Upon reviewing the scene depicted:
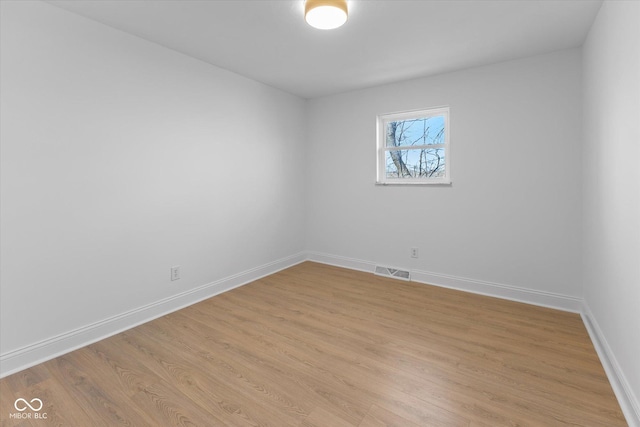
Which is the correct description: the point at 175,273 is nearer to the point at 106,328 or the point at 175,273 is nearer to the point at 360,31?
the point at 106,328

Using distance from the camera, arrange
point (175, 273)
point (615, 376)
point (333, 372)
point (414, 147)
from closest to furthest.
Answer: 1. point (615, 376)
2. point (333, 372)
3. point (175, 273)
4. point (414, 147)

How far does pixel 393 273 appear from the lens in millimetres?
3885

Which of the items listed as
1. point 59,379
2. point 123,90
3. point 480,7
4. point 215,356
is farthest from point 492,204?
point 59,379

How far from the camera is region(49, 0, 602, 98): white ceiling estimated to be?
213cm

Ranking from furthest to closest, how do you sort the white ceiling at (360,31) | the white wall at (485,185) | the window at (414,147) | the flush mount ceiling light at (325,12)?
the window at (414,147) < the white wall at (485,185) < the white ceiling at (360,31) < the flush mount ceiling light at (325,12)

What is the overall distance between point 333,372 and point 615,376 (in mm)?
1688

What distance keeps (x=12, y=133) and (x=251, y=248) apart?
7.76 ft

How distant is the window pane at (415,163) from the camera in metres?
3.67

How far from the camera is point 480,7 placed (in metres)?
2.13

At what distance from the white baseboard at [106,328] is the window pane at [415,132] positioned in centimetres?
257

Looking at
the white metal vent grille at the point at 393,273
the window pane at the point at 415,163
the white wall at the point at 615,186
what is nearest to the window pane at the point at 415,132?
the window pane at the point at 415,163

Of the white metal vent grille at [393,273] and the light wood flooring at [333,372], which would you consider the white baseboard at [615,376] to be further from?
the white metal vent grille at [393,273]

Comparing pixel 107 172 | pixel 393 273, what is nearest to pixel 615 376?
pixel 393 273

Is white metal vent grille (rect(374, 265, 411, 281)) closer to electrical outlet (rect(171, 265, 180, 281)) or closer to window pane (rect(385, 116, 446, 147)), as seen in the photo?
window pane (rect(385, 116, 446, 147))
